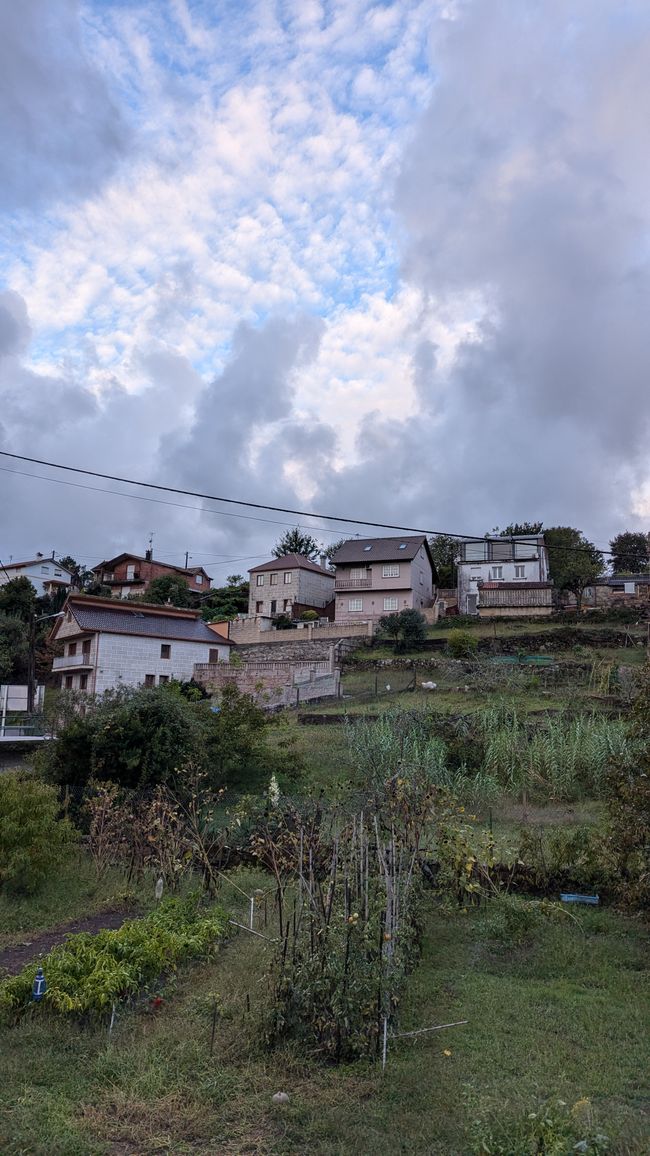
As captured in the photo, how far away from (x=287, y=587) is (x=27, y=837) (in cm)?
3915

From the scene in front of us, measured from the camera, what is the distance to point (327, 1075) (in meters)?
4.56

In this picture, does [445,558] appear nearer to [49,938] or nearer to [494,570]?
[494,570]

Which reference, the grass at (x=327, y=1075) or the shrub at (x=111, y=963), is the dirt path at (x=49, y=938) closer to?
the shrub at (x=111, y=963)

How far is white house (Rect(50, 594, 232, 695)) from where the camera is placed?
103 feet

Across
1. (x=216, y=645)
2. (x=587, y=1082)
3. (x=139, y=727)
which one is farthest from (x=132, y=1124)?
(x=216, y=645)

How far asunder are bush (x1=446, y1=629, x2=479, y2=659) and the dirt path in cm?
2395

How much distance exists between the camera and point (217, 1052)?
480cm

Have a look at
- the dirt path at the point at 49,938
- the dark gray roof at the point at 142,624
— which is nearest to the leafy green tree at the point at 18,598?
the dark gray roof at the point at 142,624

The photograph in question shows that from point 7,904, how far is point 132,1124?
5901 millimetres

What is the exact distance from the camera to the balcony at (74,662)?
31553 millimetres

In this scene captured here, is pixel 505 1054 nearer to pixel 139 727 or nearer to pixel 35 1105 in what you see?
pixel 35 1105

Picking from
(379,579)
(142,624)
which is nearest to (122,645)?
(142,624)

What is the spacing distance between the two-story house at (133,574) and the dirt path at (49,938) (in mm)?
51437

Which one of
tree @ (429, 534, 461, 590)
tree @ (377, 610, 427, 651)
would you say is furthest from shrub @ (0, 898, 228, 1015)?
tree @ (429, 534, 461, 590)
